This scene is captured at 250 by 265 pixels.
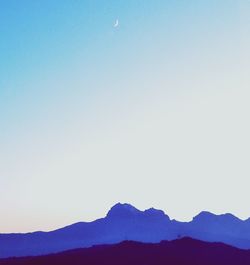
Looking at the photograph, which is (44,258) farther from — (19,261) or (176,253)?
(176,253)

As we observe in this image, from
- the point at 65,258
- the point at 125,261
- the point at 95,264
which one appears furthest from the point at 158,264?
the point at 65,258

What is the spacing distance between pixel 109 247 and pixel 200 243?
12.2 meters

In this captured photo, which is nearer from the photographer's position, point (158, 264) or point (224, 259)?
point (158, 264)

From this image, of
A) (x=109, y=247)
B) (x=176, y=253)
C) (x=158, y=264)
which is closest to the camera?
(x=158, y=264)

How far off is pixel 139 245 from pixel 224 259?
1098cm

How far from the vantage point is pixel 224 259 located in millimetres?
54594

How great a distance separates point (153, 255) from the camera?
53.2 meters

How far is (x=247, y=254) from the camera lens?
5781 cm

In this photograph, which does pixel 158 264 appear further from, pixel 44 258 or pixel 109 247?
pixel 44 258

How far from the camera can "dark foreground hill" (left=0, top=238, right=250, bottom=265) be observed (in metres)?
52.1

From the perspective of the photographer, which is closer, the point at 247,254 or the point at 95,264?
the point at 95,264

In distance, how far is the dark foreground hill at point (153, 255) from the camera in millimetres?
52094

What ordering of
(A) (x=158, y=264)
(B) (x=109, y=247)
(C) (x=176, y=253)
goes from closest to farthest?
1. (A) (x=158, y=264)
2. (C) (x=176, y=253)
3. (B) (x=109, y=247)

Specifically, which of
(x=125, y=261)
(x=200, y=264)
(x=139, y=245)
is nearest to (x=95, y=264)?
(x=125, y=261)
